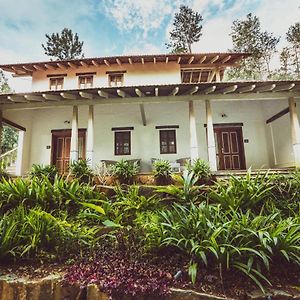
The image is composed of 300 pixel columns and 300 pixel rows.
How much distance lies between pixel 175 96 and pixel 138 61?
4130 mm

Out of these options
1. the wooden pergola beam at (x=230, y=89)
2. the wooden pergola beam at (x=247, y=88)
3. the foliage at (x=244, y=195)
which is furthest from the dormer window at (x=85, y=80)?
the foliage at (x=244, y=195)

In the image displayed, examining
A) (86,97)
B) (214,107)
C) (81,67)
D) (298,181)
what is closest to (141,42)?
(81,67)

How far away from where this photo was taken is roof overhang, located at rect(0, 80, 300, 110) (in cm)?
671

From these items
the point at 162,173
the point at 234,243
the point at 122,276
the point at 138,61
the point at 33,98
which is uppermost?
the point at 138,61

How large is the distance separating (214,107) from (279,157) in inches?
128

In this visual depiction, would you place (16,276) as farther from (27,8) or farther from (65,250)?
(27,8)

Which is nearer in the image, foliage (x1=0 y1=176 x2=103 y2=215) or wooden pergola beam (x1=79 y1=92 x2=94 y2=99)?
foliage (x1=0 y1=176 x2=103 y2=215)

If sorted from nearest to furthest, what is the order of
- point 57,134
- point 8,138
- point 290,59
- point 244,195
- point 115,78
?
point 244,195 → point 57,134 → point 115,78 → point 8,138 → point 290,59

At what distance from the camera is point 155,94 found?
7.09 metres

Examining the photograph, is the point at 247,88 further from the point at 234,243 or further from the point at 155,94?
the point at 234,243

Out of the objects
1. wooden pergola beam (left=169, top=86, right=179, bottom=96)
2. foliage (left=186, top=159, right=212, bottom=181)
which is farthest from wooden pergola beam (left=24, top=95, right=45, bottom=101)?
foliage (left=186, top=159, right=212, bottom=181)

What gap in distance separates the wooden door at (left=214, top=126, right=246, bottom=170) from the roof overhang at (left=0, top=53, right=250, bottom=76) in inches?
131

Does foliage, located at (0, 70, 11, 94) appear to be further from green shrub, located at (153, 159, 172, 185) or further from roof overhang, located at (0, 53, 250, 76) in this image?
green shrub, located at (153, 159, 172, 185)

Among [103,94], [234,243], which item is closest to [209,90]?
[103,94]
